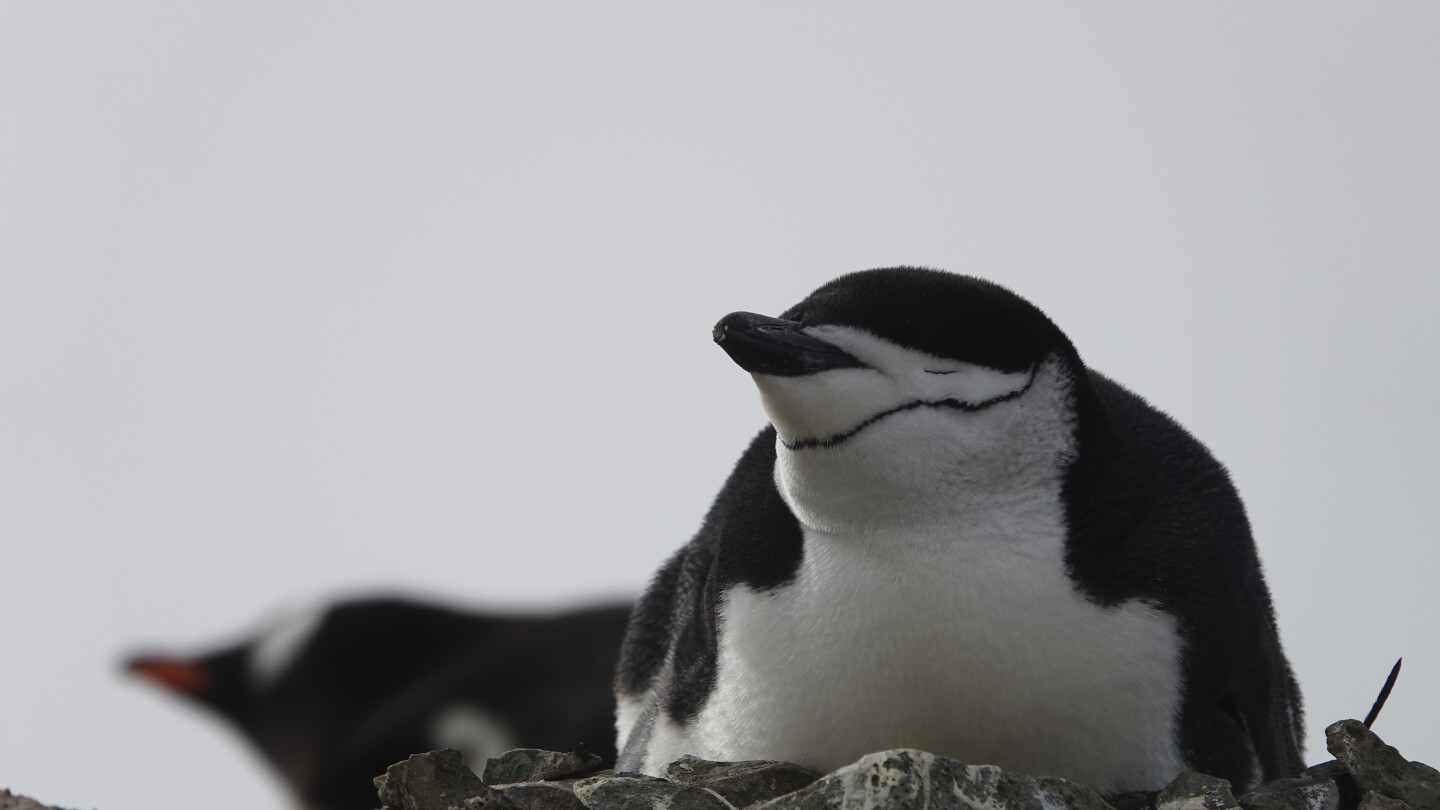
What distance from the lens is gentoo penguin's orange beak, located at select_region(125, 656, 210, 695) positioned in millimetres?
7953

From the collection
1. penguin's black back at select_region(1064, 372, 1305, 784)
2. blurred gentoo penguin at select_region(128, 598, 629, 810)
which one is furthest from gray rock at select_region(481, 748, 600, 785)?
blurred gentoo penguin at select_region(128, 598, 629, 810)

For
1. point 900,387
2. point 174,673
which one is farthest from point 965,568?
point 174,673

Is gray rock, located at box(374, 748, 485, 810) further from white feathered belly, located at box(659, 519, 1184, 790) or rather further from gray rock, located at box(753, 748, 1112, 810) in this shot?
white feathered belly, located at box(659, 519, 1184, 790)

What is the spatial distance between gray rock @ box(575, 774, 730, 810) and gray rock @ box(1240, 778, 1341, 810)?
0.84 m

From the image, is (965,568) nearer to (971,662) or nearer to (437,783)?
(971,662)

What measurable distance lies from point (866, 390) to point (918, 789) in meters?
0.66

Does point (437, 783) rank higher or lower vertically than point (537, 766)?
higher

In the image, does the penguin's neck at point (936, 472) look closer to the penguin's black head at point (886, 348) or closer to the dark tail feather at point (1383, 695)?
the penguin's black head at point (886, 348)

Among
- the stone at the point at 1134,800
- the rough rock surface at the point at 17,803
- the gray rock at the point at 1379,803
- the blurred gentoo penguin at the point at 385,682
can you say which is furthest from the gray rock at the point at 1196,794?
the blurred gentoo penguin at the point at 385,682

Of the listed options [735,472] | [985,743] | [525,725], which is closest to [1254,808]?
[985,743]

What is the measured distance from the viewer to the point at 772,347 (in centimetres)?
310

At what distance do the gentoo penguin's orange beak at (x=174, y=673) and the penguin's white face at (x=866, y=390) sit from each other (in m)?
5.33

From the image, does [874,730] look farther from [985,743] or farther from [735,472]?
[735,472]

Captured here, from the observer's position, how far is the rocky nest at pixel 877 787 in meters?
2.89
